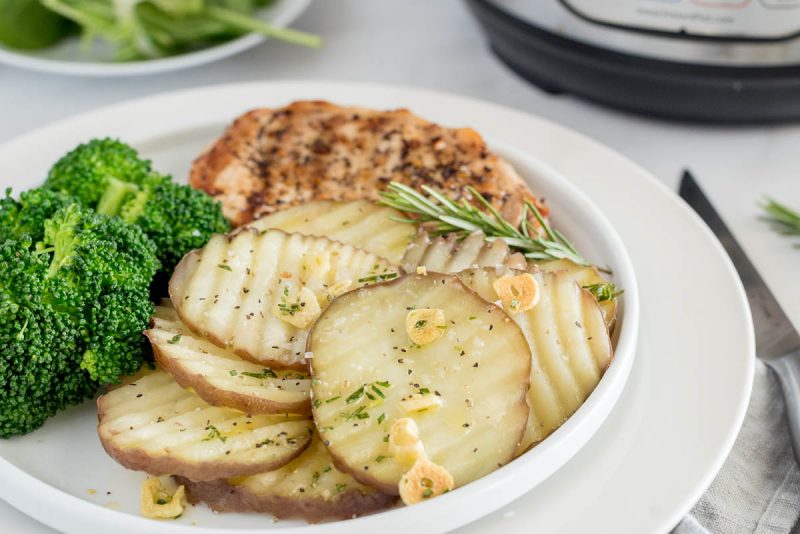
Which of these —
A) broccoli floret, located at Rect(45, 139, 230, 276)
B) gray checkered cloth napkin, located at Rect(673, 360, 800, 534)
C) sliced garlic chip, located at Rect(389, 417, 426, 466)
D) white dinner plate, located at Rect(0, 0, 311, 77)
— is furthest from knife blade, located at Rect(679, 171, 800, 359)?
white dinner plate, located at Rect(0, 0, 311, 77)

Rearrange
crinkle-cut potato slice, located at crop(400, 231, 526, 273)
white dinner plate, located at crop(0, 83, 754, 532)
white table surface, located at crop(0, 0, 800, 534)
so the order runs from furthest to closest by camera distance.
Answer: white table surface, located at crop(0, 0, 800, 534) → crinkle-cut potato slice, located at crop(400, 231, 526, 273) → white dinner plate, located at crop(0, 83, 754, 532)

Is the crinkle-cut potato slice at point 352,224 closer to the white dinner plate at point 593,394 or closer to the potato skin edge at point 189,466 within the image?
the white dinner plate at point 593,394

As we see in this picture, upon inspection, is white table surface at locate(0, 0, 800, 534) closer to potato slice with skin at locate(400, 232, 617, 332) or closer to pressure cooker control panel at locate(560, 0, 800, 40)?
pressure cooker control panel at locate(560, 0, 800, 40)

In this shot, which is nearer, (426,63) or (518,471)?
(518,471)

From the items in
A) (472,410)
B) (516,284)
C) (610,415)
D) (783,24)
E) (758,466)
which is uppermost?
(783,24)

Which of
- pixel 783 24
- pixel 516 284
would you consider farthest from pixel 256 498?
pixel 783 24

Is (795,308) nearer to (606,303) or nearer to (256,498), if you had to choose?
(606,303)

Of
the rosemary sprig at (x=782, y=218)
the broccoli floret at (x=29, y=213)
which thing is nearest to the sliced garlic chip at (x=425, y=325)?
the broccoli floret at (x=29, y=213)
